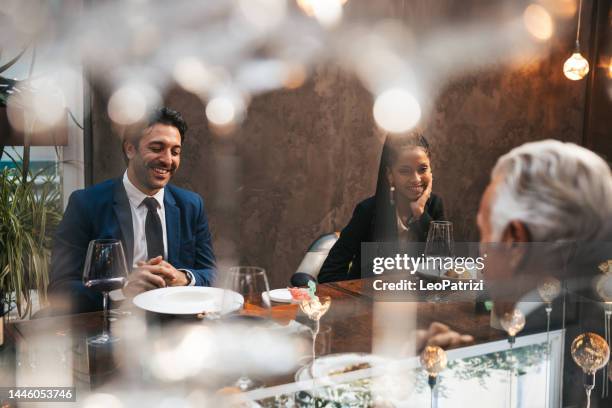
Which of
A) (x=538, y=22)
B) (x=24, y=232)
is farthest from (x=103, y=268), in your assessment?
(x=538, y=22)

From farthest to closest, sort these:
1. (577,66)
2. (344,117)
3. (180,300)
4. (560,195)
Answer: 1. (577,66)
2. (344,117)
3. (180,300)
4. (560,195)

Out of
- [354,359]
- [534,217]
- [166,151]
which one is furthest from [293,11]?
[354,359]

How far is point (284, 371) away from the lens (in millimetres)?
965

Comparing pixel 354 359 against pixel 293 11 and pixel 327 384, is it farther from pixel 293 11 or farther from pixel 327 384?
pixel 293 11

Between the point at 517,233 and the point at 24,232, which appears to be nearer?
the point at 517,233

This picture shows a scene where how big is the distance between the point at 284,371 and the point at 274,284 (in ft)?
7.27

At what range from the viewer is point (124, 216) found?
2119mm

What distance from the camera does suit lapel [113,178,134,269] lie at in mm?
2105

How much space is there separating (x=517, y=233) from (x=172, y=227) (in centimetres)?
137

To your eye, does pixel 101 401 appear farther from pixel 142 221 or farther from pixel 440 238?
pixel 142 221

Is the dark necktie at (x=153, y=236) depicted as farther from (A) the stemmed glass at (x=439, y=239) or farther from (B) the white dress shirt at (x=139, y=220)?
(A) the stemmed glass at (x=439, y=239)

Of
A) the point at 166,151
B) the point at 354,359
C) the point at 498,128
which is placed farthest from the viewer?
the point at 498,128

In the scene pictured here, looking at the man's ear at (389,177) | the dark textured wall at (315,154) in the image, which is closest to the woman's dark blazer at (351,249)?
the man's ear at (389,177)

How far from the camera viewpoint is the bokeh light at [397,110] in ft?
11.2
